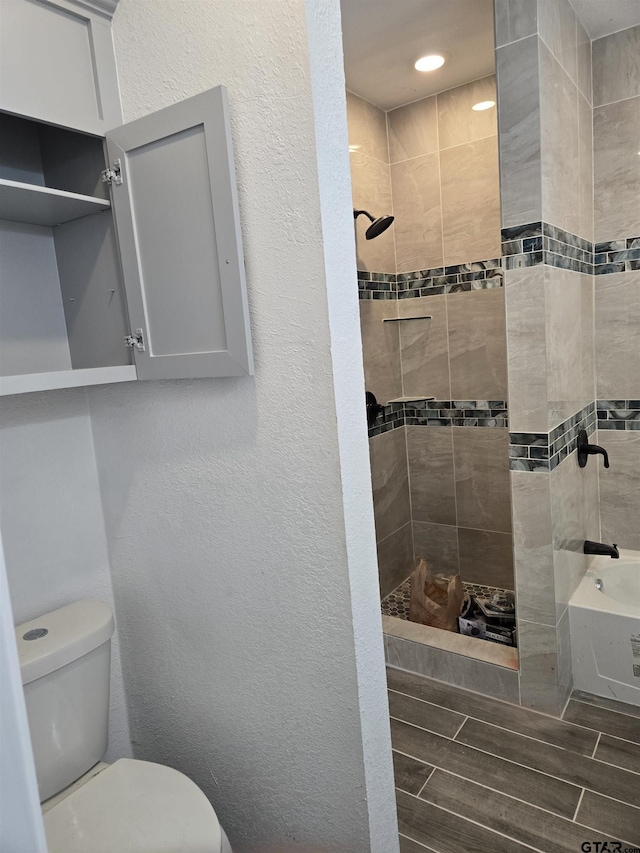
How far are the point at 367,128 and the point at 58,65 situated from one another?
1920 mm

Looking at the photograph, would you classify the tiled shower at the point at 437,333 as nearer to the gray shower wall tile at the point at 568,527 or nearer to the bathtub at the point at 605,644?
the gray shower wall tile at the point at 568,527

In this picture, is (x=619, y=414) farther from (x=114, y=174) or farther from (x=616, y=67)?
(x=114, y=174)

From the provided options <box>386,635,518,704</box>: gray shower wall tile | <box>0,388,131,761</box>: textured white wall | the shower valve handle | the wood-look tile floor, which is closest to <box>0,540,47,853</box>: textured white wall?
<box>0,388,131,761</box>: textured white wall

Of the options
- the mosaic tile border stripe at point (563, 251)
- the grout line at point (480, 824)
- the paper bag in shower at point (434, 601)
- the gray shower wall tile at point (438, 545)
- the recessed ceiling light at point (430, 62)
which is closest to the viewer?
the grout line at point (480, 824)

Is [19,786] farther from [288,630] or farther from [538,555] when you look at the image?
[538,555]

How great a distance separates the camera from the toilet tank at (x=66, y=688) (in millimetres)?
1361

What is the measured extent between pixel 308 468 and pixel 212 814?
81 cm

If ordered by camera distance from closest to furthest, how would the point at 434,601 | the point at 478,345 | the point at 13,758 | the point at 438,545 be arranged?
1. the point at 13,758
2. the point at 434,601
3. the point at 478,345
4. the point at 438,545

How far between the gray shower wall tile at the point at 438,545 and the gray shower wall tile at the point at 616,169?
1.67 metres

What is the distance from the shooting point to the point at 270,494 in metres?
1.24

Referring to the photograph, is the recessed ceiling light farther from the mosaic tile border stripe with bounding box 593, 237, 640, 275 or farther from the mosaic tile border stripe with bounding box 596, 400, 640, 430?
the mosaic tile border stripe with bounding box 596, 400, 640, 430

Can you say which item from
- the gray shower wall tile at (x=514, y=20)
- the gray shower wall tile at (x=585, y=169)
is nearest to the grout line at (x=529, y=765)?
the gray shower wall tile at (x=585, y=169)

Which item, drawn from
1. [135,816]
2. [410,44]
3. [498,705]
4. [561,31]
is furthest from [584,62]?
[135,816]

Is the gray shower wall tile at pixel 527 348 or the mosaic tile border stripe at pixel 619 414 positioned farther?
the mosaic tile border stripe at pixel 619 414
